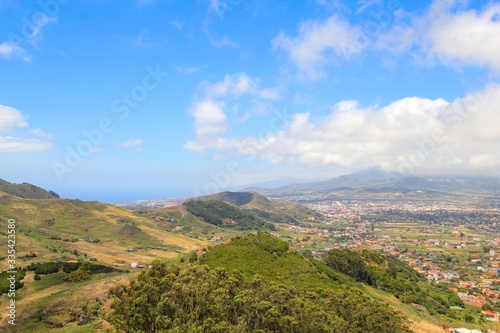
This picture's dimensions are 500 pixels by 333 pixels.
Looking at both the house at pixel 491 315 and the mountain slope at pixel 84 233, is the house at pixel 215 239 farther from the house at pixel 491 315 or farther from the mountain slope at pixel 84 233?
the house at pixel 491 315

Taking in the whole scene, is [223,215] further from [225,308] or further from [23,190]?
[225,308]

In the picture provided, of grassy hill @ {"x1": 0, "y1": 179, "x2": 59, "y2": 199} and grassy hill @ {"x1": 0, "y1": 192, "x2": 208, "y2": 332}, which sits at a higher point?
grassy hill @ {"x1": 0, "y1": 179, "x2": 59, "y2": 199}

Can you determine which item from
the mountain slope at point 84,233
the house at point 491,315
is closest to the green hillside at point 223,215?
the mountain slope at point 84,233

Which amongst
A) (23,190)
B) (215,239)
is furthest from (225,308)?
(23,190)

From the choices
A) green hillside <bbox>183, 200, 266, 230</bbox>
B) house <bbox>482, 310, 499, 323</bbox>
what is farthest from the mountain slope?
house <bbox>482, 310, 499, 323</bbox>

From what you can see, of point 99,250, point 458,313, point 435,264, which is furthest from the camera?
point 435,264

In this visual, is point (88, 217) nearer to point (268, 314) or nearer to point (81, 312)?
point (81, 312)

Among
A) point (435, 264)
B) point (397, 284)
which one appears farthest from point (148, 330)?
point (435, 264)

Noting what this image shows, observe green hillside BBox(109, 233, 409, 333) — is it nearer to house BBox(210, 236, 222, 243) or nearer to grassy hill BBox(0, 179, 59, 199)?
house BBox(210, 236, 222, 243)

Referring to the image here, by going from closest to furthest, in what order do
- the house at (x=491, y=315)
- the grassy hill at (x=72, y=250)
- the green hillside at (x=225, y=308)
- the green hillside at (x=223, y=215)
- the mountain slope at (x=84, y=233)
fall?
the green hillside at (x=225, y=308)
the grassy hill at (x=72, y=250)
the house at (x=491, y=315)
the mountain slope at (x=84, y=233)
the green hillside at (x=223, y=215)

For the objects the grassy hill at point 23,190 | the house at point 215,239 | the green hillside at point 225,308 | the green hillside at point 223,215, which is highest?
the grassy hill at point 23,190

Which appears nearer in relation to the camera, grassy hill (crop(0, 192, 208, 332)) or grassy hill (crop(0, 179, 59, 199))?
grassy hill (crop(0, 192, 208, 332))
